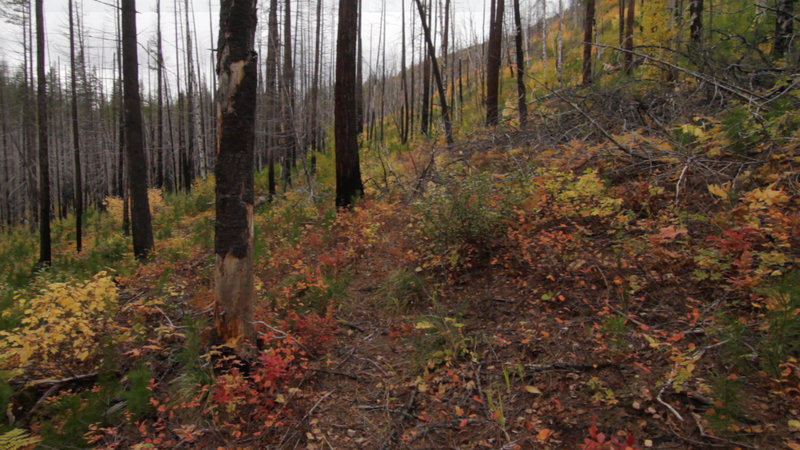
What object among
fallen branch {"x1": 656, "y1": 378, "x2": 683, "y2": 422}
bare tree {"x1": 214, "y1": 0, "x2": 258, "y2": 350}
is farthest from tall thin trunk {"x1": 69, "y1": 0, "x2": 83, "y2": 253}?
fallen branch {"x1": 656, "y1": 378, "x2": 683, "y2": 422}

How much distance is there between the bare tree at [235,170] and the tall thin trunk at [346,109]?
202 inches

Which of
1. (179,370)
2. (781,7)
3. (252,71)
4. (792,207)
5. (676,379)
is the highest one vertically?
(781,7)

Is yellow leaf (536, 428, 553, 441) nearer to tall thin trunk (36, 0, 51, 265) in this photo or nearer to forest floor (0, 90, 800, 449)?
forest floor (0, 90, 800, 449)

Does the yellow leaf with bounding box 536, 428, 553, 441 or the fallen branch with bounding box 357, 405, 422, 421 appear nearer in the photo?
the yellow leaf with bounding box 536, 428, 553, 441

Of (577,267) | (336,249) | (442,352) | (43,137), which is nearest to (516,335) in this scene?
(442,352)

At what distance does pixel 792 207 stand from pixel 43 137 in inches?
643

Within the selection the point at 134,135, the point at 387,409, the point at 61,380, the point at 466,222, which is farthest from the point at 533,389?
the point at 134,135

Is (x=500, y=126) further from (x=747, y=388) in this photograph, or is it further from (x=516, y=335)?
(x=747, y=388)

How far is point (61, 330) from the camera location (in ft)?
12.2

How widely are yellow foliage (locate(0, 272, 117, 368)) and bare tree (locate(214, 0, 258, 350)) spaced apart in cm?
158

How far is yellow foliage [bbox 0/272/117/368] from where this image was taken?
3592mm

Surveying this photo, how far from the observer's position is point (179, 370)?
12.6 feet

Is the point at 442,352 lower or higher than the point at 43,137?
lower

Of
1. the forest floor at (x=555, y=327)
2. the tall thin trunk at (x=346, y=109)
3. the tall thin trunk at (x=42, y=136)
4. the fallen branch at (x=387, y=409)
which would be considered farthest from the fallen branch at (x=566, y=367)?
the tall thin trunk at (x=42, y=136)
